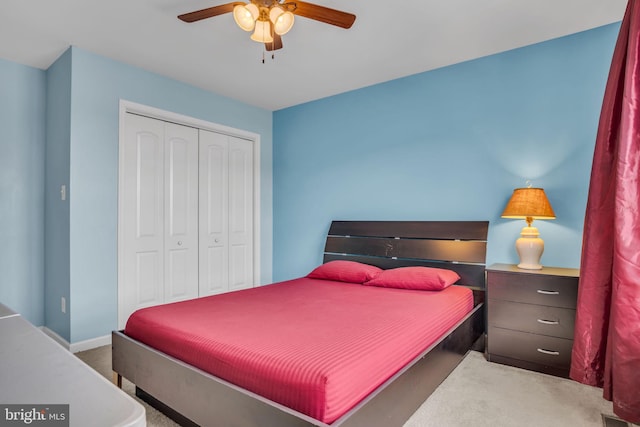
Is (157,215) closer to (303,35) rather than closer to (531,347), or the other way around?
(303,35)

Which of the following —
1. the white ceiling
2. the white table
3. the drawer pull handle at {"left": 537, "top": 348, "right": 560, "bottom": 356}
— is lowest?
the drawer pull handle at {"left": 537, "top": 348, "right": 560, "bottom": 356}

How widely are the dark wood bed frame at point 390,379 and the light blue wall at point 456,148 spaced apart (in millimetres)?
187

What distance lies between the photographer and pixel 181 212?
3.65 meters

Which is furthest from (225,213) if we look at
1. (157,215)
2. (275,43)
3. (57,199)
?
(275,43)

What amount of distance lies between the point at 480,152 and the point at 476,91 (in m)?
0.54

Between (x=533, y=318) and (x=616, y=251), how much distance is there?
87cm

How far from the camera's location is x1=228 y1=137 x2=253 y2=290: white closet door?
416 cm

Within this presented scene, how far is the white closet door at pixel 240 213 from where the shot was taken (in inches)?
164

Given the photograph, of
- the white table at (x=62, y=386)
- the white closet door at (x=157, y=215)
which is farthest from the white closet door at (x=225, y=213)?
the white table at (x=62, y=386)

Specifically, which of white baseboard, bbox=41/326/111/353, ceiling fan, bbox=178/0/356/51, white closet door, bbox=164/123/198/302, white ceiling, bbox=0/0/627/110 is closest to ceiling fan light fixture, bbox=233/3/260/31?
ceiling fan, bbox=178/0/356/51

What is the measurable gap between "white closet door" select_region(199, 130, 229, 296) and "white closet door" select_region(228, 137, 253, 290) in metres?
0.07

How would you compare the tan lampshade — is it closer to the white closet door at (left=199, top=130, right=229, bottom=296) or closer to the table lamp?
the table lamp

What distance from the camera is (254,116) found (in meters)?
4.39

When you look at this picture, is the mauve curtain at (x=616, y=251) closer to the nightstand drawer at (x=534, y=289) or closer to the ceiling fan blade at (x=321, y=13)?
the nightstand drawer at (x=534, y=289)
